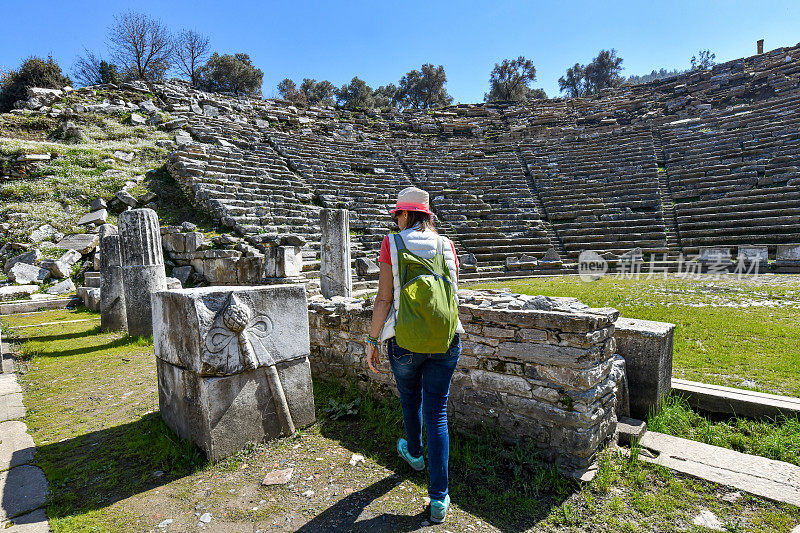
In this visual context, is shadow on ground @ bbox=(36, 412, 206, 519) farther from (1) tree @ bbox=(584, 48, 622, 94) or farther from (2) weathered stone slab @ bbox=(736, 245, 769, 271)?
(1) tree @ bbox=(584, 48, 622, 94)

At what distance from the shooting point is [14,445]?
3213 mm

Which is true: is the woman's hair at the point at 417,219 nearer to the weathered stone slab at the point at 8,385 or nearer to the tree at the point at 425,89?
the weathered stone slab at the point at 8,385

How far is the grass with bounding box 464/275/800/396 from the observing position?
4160 millimetres

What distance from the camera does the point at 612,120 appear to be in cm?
2156

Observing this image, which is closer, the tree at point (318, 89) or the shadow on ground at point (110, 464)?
the shadow on ground at point (110, 464)

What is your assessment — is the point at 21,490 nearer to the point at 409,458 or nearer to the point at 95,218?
the point at 409,458

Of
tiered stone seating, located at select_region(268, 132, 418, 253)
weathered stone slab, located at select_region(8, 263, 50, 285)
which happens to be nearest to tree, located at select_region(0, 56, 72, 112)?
Result: tiered stone seating, located at select_region(268, 132, 418, 253)

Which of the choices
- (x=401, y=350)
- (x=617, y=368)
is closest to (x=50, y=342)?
(x=401, y=350)

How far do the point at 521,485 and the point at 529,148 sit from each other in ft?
66.9

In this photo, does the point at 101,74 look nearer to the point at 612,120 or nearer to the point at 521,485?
the point at 612,120

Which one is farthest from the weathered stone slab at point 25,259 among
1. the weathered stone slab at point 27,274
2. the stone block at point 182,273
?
the stone block at point 182,273

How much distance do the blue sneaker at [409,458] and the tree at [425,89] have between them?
35.7 m

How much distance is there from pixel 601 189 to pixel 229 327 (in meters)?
16.6

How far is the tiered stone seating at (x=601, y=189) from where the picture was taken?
45.2ft
